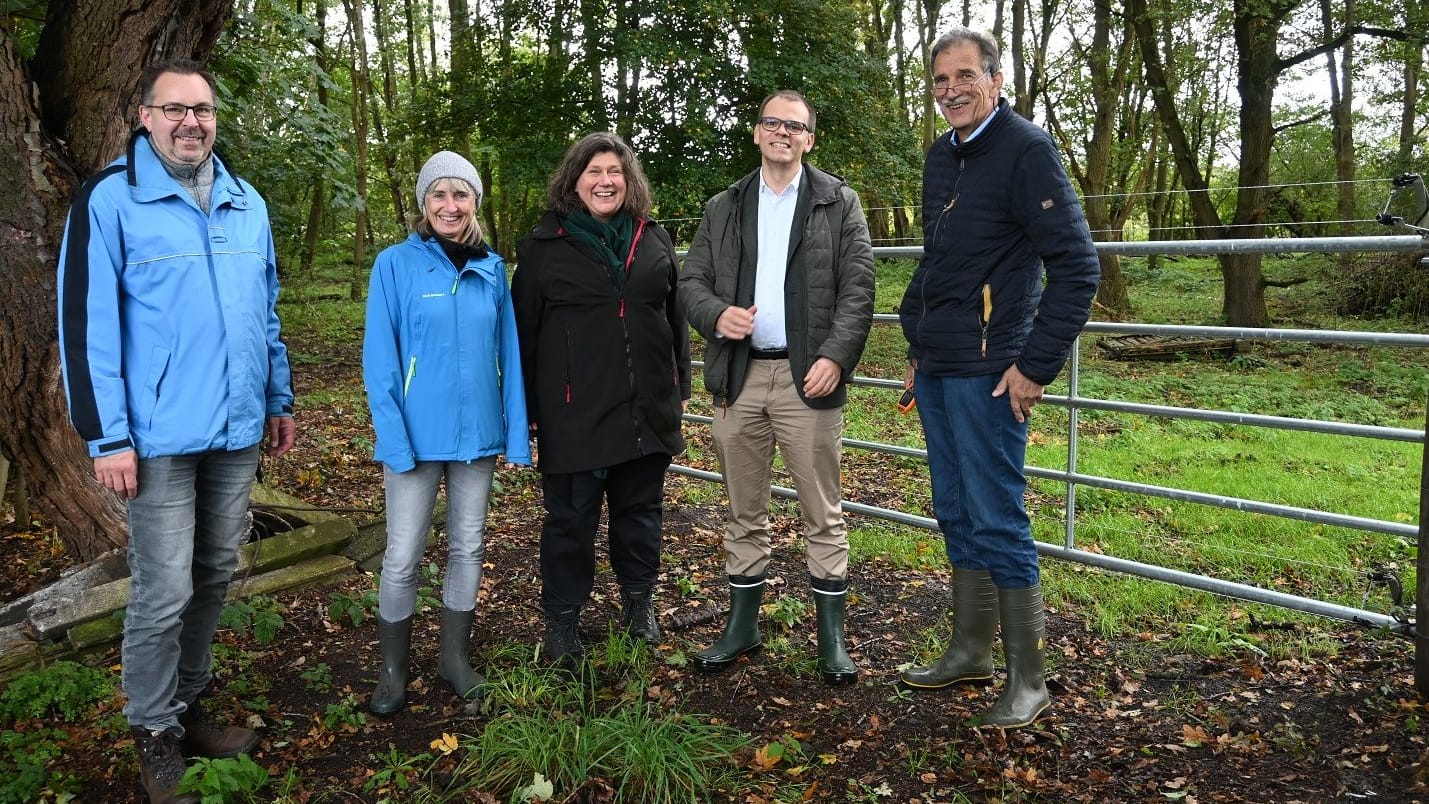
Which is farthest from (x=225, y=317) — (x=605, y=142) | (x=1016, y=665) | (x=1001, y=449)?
(x=1016, y=665)

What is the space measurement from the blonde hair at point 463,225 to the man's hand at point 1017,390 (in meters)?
1.74

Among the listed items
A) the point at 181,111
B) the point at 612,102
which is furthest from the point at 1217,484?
the point at 612,102

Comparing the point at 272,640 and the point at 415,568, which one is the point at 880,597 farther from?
the point at 272,640

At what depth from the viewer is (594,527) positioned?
3549 millimetres

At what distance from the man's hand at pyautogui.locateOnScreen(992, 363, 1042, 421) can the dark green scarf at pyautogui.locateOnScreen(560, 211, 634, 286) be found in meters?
1.34

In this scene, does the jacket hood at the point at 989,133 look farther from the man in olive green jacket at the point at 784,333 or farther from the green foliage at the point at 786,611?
the green foliage at the point at 786,611

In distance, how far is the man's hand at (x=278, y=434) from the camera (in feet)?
10.2

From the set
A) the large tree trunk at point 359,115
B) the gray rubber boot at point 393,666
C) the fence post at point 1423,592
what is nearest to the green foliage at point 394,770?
the gray rubber boot at point 393,666

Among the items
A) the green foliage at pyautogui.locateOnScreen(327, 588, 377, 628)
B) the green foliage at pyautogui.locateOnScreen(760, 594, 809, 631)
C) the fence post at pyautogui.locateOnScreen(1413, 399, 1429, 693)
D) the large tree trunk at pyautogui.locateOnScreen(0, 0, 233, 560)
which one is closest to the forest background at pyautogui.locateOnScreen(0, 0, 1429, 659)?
the large tree trunk at pyautogui.locateOnScreen(0, 0, 233, 560)

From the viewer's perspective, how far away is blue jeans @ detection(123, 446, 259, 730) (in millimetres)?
2689

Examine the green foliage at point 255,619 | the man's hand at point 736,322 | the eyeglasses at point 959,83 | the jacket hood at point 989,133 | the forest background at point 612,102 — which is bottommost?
the green foliage at point 255,619

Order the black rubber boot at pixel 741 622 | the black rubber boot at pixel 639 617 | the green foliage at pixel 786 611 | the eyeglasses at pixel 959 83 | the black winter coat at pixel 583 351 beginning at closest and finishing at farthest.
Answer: the eyeglasses at pixel 959 83
the black winter coat at pixel 583 351
the black rubber boot at pixel 741 622
the black rubber boot at pixel 639 617
the green foliage at pixel 786 611

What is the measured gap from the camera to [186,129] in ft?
8.81

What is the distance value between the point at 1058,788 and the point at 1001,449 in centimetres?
97
